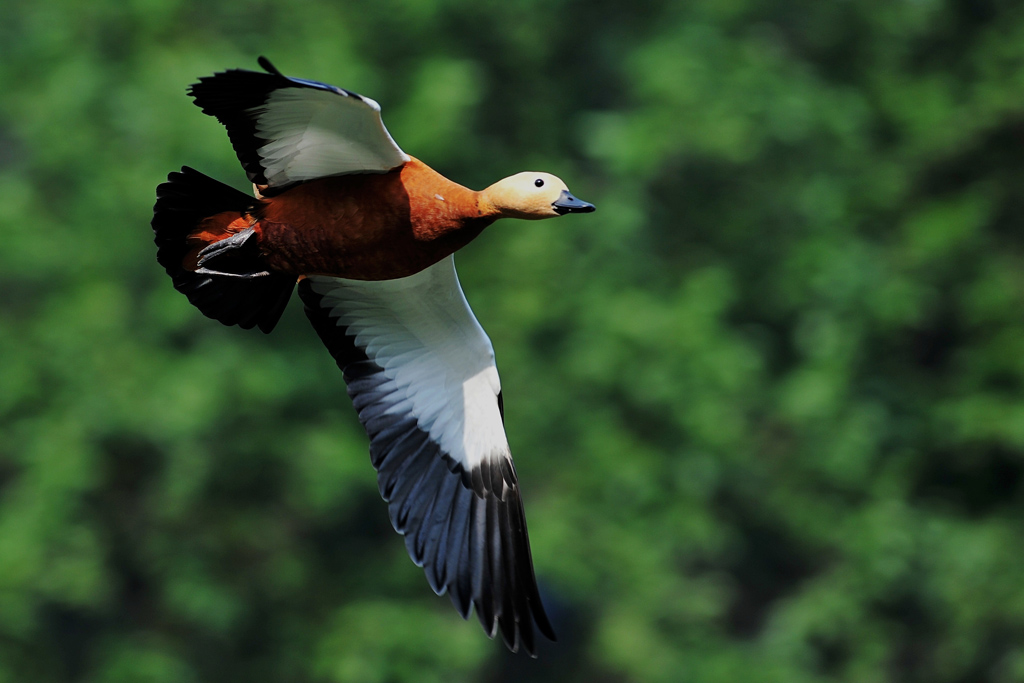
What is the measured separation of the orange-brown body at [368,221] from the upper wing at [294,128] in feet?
0.22

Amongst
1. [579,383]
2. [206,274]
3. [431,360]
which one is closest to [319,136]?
[206,274]

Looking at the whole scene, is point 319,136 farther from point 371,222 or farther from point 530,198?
point 530,198

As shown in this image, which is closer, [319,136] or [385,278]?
[319,136]

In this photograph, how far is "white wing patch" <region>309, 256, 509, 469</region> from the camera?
5344mm

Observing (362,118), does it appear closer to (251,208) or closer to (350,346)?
(251,208)

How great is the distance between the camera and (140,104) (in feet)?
37.8

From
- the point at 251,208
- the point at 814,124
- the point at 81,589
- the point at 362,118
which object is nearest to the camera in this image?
the point at 362,118

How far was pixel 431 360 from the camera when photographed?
5.48 metres

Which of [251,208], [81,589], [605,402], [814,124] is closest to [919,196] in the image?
[814,124]

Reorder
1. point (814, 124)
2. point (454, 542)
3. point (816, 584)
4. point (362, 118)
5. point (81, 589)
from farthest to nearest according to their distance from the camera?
point (814, 124), point (816, 584), point (81, 589), point (454, 542), point (362, 118)

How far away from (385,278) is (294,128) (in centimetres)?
62

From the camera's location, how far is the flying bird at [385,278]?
4430mm

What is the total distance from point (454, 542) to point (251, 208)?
1628mm

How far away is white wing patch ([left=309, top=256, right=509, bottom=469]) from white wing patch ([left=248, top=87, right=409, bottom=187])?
82cm
